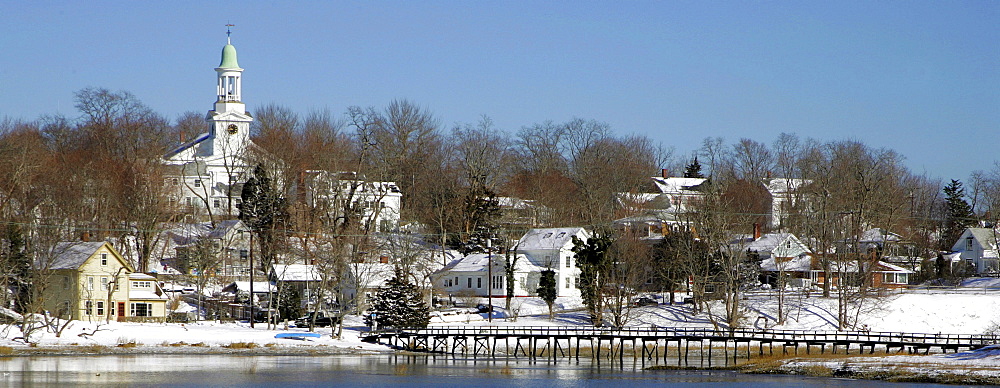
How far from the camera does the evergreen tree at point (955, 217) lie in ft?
399

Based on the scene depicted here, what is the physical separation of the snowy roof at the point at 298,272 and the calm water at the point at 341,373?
1858 cm

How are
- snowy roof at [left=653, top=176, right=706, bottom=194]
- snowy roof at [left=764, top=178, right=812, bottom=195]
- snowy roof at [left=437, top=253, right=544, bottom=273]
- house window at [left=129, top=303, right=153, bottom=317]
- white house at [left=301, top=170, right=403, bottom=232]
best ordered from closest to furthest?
1. house window at [left=129, top=303, right=153, bottom=317]
2. snowy roof at [left=437, top=253, right=544, bottom=273]
3. white house at [left=301, top=170, right=403, bottom=232]
4. snowy roof at [left=764, top=178, right=812, bottom=195]
5. snowy roof at [left=653, top=176, right=706, bottom=194]

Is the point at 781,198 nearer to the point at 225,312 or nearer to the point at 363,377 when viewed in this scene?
the point at 225,312

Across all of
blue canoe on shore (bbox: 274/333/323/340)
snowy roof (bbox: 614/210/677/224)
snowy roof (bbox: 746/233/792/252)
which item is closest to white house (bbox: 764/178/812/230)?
snowy roof (bbox: 614/210/677/224)

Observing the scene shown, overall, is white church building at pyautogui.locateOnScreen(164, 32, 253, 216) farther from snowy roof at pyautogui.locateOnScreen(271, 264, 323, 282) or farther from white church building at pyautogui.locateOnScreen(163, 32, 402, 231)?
snowy roof at pyautogui.locateOnScreen(271, 264, 323, 282)

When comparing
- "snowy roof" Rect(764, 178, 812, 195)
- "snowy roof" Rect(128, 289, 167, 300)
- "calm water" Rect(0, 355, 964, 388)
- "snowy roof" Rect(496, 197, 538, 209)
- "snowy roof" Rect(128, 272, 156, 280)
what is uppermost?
"snowy roof" Rect(764, 178, 812, 195)

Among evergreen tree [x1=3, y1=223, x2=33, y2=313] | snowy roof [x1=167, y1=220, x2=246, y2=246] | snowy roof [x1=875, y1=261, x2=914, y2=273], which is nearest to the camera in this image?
evergreen tree [x1=3, y1=223, x2=33, y2=313]

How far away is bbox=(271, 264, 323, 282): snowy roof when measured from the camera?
86938 millimetres

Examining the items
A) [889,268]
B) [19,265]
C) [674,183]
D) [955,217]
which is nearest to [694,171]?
[674,183]

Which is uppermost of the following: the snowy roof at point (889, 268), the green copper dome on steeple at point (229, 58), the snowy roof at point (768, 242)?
the green copper dome on steeple at point (229, 58)

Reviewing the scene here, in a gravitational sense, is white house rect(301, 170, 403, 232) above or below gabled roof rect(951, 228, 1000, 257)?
above

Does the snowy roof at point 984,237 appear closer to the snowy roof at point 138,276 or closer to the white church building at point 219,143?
the white church building at point 219,143

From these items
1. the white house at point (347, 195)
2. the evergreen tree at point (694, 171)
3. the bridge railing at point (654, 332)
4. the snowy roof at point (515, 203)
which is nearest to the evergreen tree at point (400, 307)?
the bridge railing at point (654, 332)

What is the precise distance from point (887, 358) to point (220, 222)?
57768 mm
